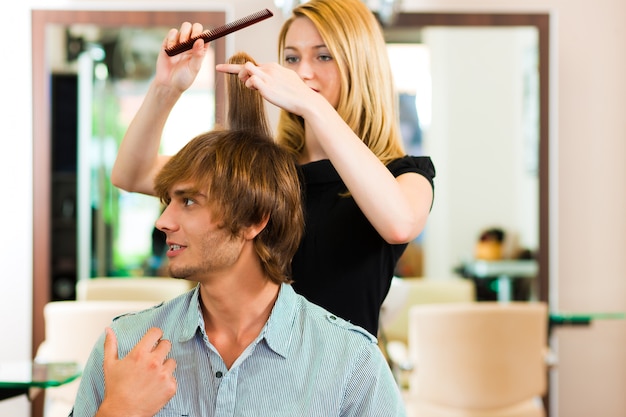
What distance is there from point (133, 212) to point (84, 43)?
0.65 m

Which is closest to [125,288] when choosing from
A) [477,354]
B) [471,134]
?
[477,354]

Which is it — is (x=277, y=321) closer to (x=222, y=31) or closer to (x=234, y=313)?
(x=234, y=313)

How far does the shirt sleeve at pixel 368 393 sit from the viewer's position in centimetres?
128

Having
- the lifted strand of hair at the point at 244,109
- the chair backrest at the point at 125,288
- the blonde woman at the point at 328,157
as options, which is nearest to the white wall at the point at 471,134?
the chair backrest at the point at 125,288

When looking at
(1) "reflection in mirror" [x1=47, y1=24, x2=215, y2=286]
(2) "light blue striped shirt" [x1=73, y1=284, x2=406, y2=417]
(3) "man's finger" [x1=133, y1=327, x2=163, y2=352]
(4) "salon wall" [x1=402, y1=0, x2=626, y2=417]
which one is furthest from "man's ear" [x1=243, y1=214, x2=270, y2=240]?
(4) "salon wall" [x1=402, y1=0, x2=626, y2=417]

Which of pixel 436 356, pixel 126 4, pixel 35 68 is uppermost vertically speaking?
pixel 126 4

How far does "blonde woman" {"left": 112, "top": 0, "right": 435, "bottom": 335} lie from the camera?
1.52 meters

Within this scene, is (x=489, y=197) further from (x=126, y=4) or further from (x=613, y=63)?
(x=126, y=4)

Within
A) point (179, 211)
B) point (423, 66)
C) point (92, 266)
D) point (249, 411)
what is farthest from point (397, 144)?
point (92, 266)

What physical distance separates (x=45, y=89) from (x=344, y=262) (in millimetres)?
2044

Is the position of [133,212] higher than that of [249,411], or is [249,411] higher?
[133,212]

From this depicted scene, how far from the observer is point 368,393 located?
129 cm

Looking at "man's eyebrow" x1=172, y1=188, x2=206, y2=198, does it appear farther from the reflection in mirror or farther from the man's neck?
the reflection in mirror

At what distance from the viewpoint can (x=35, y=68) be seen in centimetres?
323
